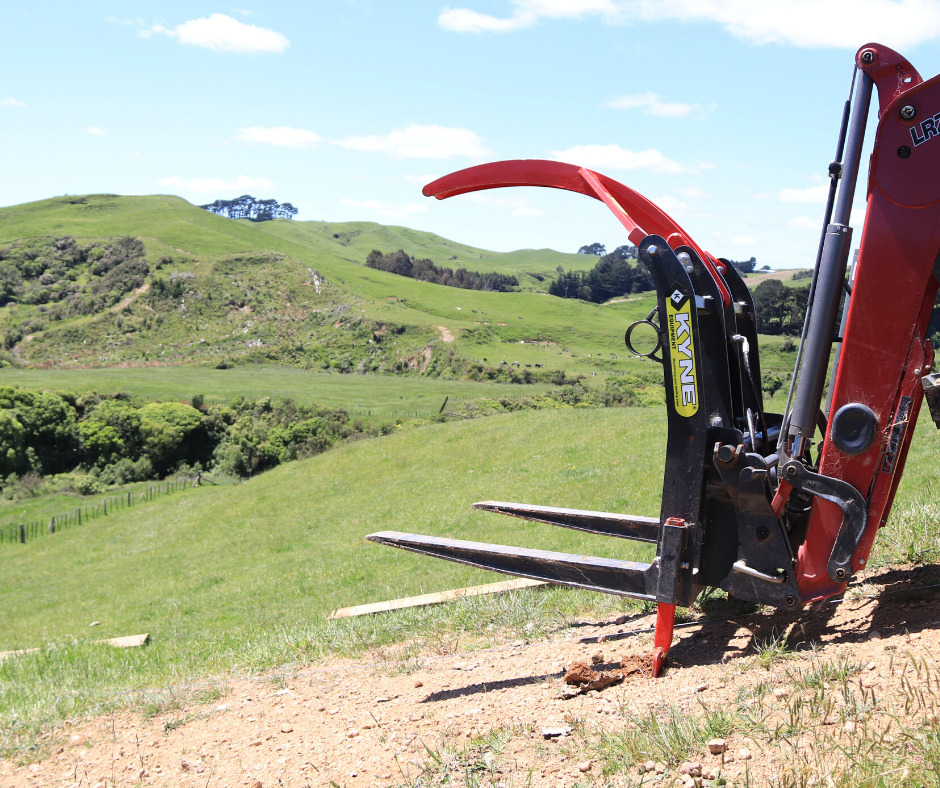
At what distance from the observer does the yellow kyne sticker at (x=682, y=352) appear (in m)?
4.26

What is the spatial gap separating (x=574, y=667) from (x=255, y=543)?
17.2m

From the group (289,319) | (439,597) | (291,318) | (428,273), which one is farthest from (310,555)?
(428,273)

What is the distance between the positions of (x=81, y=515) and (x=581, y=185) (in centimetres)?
3184

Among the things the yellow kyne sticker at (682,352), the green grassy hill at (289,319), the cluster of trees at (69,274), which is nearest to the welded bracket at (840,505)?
the yellow kyne sticker at (682,352)

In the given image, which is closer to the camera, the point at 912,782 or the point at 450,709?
the point at 912,782

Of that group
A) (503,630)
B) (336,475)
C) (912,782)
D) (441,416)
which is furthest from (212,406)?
(912,782)

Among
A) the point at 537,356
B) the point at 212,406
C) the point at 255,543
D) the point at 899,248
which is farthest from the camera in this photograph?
the point at 537,356

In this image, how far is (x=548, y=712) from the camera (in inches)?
163

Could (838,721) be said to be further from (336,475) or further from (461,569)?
(336,475)

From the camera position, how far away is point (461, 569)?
13508mm

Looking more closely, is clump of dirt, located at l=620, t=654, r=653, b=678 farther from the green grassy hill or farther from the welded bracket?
the green grassy hill

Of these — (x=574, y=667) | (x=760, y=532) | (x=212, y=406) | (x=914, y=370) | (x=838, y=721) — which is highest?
(x=914, y=370)

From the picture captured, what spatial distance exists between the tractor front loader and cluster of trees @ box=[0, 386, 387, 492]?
39.2 metres

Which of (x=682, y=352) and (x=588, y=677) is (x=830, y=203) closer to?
(x=682, y=352)
